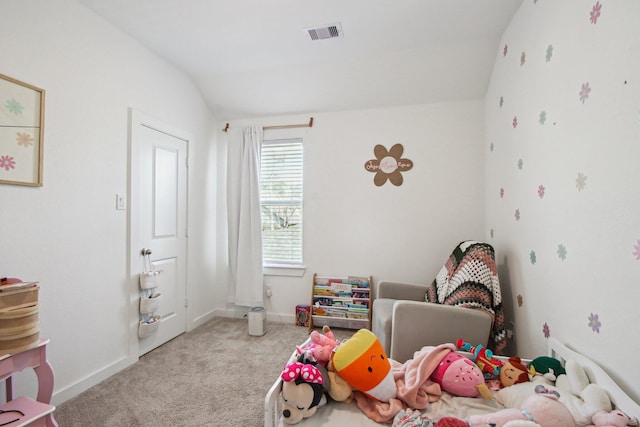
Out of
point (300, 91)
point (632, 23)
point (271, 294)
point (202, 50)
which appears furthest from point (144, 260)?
point (632, 23)

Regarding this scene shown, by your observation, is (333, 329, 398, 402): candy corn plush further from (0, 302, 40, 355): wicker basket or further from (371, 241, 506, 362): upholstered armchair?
(0, 302, 40, 355): wicker basket

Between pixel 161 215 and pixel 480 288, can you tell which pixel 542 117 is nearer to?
pixel 480 288

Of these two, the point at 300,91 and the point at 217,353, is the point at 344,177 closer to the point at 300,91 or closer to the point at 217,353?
the point at 300,91

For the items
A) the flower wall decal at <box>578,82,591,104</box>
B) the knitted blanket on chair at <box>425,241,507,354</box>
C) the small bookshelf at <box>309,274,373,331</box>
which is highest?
the flower wall decal at <box>578,82,591,104</box>

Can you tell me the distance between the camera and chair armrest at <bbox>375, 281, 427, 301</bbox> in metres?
2.63

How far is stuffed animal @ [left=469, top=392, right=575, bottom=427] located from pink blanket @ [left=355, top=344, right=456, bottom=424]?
0.24 m

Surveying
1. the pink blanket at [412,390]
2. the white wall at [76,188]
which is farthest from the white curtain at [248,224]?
the pink blanket at [412,390]

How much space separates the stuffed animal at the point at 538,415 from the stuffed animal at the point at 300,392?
605 mm

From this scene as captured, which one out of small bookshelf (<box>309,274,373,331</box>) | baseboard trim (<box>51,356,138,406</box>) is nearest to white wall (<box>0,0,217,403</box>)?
baseboard trim (<box>51,356,138,406</box>)

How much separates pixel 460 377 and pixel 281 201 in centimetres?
243

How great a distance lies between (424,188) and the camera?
298cm

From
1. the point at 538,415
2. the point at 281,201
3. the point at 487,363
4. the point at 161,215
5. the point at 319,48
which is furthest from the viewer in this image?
the point at 281,201

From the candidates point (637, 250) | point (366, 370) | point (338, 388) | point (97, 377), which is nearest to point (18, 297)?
point (97, 377)

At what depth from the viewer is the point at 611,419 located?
Answer: 970mm
